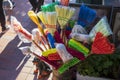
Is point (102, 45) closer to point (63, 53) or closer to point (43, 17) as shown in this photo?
point (63, 53)

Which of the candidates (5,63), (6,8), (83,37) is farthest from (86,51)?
(6,8)

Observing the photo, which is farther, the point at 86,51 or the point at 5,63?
the point at 5,63

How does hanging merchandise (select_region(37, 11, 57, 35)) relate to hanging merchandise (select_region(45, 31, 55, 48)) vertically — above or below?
above

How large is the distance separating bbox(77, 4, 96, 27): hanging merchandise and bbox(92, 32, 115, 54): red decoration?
12 cm

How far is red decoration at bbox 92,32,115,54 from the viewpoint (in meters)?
0.64

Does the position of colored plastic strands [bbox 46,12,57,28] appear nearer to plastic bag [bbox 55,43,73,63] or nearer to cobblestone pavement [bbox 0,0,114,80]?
plastic bag [bbox 55,43,73,63]

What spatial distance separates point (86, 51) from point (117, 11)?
0.88ft

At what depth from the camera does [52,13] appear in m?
0.75

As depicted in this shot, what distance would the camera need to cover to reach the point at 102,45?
65cm

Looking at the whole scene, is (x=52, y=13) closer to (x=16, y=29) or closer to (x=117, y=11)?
(x=16, y=29)

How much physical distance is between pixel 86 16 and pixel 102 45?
16 centimetres

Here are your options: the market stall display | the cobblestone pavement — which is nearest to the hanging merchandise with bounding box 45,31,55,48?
the market stall display

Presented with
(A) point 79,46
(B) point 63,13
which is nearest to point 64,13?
(B) point 63,13

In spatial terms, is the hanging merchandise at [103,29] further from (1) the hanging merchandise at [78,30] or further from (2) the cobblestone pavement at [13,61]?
(2) the cobblestone pavement at [13,61]
